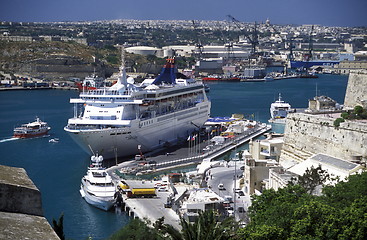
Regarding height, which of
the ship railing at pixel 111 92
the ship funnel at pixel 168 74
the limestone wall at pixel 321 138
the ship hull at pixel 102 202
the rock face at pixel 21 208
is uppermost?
the rock face at pixel 21 208

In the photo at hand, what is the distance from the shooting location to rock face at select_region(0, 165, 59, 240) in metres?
2.51

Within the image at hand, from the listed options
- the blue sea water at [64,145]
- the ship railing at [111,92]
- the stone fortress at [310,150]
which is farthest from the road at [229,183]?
the ship railing at [111,92]

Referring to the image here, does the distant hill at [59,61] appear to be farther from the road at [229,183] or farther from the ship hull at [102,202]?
the ship hull at [102,202]

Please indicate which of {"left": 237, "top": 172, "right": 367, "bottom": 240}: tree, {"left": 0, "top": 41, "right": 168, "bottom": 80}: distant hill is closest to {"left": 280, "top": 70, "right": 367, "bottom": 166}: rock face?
{"left": 237, "top": 172, "right": 367, "bottom": 240}: tree

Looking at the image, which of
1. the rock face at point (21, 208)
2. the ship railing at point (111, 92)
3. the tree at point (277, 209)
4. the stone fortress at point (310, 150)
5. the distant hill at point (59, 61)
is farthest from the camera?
the distant hill at point (59, 61)

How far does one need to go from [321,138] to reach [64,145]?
451 inches

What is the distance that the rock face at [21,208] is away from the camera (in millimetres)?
2512

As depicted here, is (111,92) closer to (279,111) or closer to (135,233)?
(135,233)

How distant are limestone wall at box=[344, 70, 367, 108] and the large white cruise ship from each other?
6.27 m

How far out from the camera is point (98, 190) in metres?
14.8

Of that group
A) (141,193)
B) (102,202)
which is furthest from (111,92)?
(102,202)

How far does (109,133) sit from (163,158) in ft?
6.13

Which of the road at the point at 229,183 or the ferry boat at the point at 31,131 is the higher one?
the road at the point at 229,183

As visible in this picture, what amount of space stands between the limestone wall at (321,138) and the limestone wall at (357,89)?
2406mm
